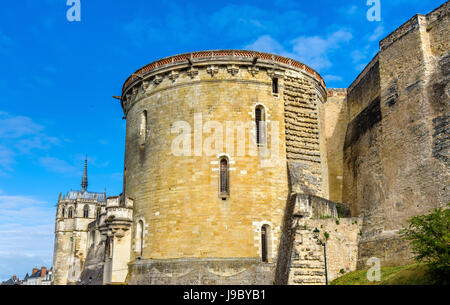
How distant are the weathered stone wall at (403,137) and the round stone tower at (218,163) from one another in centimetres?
280

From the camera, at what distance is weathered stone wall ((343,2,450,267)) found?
59.0ft

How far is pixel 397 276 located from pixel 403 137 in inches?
255

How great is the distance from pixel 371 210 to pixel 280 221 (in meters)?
4.35

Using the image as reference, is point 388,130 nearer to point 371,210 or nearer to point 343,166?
point 371,210

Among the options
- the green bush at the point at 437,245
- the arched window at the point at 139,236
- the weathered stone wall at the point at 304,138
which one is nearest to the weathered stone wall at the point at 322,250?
the weathered stone wall at the point at 304,138

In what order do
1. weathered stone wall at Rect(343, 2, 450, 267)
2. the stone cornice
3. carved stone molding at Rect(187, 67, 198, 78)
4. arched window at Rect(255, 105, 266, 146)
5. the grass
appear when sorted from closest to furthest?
the grass → weathered stone wall at Rect(343, 2, 450, 267) → arched window at Rect(255, 105, 266, 146) → the stone cornice → carved stone molding at Rect(187, 67, 198, 78)

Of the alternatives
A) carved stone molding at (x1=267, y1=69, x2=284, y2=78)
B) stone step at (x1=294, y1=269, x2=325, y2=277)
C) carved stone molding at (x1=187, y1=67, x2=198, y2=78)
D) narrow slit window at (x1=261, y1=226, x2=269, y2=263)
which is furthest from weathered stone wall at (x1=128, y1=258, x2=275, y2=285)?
carved stone molding at (x1=267, y1=69, x2=284, y2=78)

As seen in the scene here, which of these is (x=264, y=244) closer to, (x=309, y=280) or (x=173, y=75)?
(x=309, y=280)

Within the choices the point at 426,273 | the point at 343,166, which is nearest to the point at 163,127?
the point at 343,166

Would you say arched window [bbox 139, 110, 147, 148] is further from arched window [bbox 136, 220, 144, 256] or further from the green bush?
the green bush

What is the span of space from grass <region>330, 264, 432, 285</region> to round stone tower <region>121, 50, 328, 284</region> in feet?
11.1

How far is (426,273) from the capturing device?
14.2m

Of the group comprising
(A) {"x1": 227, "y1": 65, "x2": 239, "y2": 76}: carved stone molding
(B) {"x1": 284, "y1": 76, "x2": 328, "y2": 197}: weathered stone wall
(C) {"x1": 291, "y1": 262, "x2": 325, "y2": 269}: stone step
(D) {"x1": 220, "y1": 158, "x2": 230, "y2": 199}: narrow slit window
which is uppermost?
(A) {"x1": 227, "y1": 65, "x2": 239, "y2": 76}: carved stone molding

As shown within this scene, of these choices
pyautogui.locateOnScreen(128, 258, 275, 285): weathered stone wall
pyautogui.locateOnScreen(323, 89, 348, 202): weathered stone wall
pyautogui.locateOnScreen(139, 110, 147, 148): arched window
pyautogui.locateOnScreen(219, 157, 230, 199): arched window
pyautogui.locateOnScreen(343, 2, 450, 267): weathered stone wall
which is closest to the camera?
pyautogui.locateOnScreen(343, 2, 450, 267): weathered stone wall
